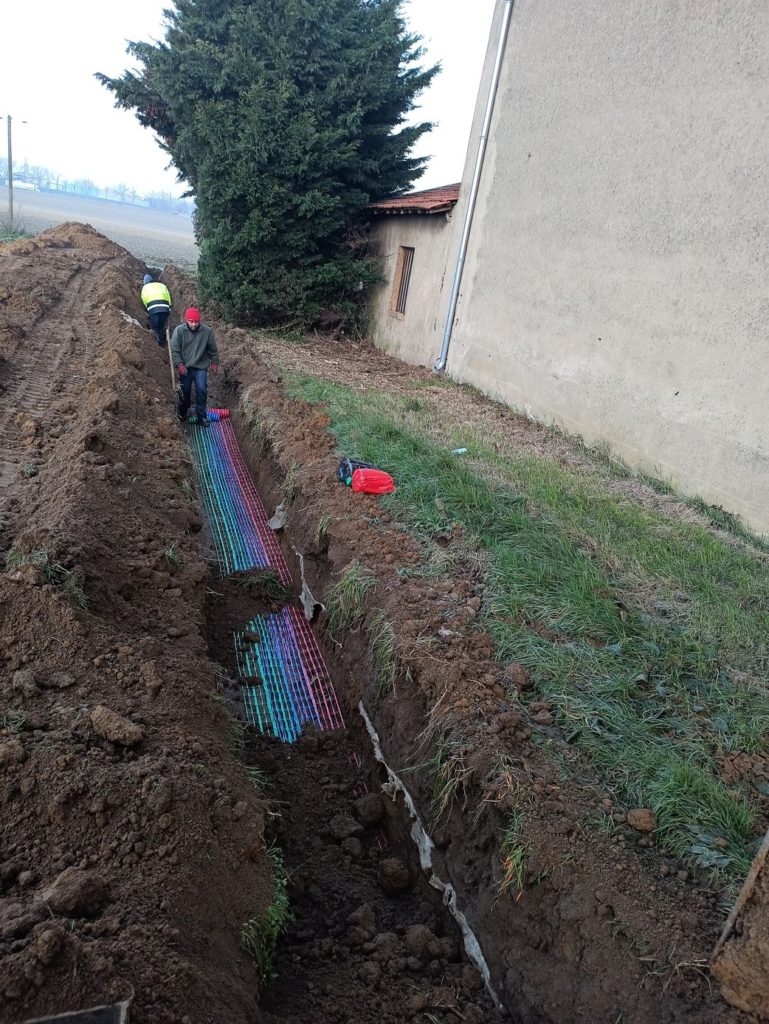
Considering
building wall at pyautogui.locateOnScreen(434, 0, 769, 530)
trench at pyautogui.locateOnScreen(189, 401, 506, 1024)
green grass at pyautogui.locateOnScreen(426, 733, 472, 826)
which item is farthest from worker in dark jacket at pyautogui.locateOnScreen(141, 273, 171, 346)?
green grass at pyautogui.locateOnScreen(426, 733, 472, 826)

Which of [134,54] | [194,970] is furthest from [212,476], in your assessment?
[134,54]

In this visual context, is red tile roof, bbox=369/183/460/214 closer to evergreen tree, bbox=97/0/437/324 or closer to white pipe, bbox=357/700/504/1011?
evergreen tree, bbox=97/0/437/324

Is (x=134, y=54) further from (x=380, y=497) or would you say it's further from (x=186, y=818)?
(x=186, y=818)

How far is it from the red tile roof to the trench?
8.66 metres

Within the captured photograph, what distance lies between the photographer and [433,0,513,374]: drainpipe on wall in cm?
1049

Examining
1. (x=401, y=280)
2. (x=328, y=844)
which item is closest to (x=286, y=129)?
(x=401, y=280)

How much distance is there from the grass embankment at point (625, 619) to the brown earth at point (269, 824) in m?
0.20

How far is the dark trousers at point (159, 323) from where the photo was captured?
11.3 m

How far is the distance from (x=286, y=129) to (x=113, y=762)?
12.9 metres

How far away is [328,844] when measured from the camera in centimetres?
355

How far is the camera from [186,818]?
2.81 m

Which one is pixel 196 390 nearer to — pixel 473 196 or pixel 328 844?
pixel 473 196

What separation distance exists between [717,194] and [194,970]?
7644 mm

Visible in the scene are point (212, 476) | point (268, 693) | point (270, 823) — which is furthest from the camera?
point (212, 476)
